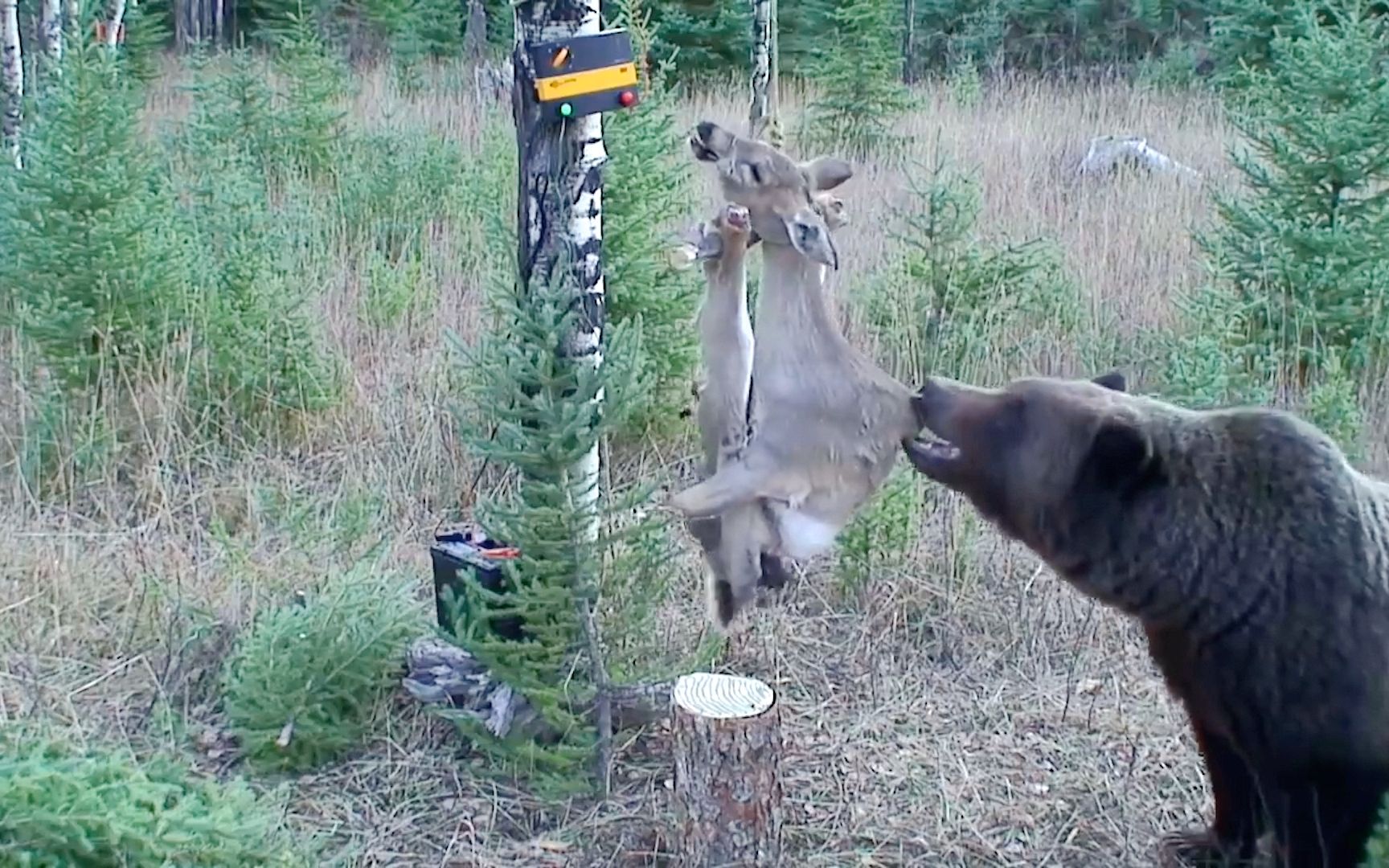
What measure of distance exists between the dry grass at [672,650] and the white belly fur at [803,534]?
1.26 m

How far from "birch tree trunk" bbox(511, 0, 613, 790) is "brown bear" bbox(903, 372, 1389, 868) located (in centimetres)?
108

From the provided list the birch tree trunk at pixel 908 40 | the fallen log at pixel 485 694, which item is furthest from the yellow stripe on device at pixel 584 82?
the birch tree trunk at pixel 908 40

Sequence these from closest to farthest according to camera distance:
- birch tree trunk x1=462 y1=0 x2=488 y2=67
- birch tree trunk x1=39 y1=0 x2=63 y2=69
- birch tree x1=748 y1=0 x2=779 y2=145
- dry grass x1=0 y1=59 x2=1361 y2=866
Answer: dry grass x1=0 y1=59 x2=1361 y2=866, birch tree trunk x1=39 y1=0 x2=63 y2=69, birch tree x1=748 y1=0 x2=779 y2=145, birch tree trunk x1=462 y1=0 x2=488 y2=67

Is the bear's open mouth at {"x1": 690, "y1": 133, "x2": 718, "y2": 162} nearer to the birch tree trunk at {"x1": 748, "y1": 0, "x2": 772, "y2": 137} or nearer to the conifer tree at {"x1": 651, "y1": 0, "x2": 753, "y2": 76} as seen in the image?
the birch tree trunk at {"x1": 748, "y1": 0, "x2": 772, "y2": 137}

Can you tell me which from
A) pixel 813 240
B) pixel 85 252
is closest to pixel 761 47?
pixel 85 252

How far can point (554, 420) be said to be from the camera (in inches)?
157

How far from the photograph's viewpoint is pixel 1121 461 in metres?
3.57

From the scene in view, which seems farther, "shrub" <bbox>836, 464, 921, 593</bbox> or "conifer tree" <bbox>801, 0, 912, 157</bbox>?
"conifer tree" <bbox>801, 0, 912, 157</bbox>

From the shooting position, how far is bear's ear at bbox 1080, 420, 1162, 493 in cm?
352

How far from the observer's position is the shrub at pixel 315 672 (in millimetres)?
4555

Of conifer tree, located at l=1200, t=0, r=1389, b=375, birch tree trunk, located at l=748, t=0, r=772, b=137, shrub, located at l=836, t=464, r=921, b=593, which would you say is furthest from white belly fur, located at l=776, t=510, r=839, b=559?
birch tree trunk, located at l=748, t=0, r=772, b=137

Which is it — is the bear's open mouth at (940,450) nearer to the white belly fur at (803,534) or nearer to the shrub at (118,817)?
the white belly fur at (803,534)

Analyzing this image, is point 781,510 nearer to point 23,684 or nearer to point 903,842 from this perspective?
point 903,842

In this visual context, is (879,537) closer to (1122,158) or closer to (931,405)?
(931,405)
